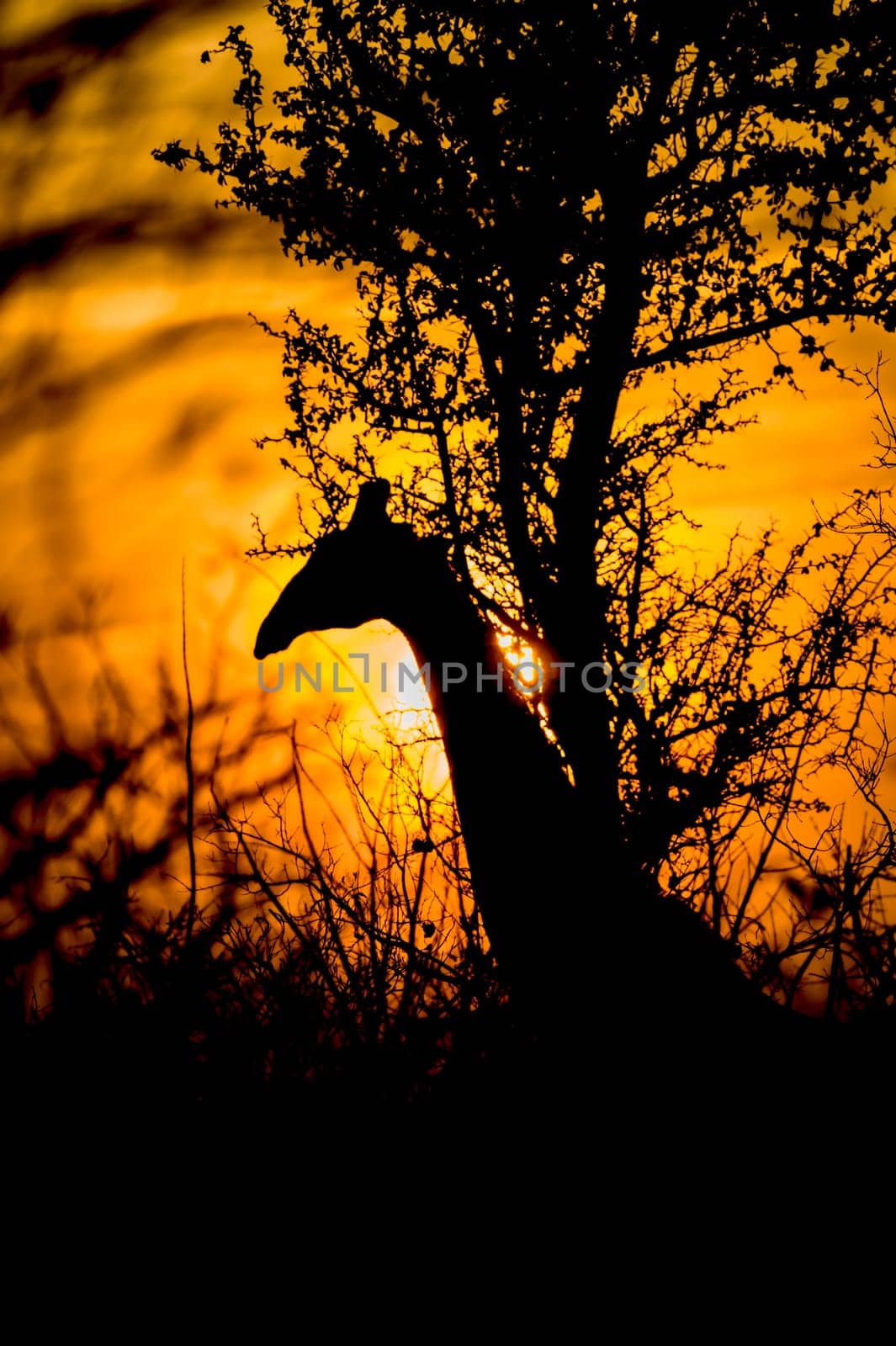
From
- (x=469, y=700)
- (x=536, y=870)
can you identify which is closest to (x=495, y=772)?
(x=469, y=700)

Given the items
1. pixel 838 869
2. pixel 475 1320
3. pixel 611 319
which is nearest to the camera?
pixel 475 1320

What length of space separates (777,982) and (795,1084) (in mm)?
420

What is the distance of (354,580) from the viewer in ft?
22.1

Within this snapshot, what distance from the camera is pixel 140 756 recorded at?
30.2 feet

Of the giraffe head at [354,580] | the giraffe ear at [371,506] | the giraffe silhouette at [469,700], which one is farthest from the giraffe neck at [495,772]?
the giraffe ear at [371,506]

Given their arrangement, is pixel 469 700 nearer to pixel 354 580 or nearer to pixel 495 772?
pixel 495 772

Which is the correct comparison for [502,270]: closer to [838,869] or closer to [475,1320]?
[838,869]

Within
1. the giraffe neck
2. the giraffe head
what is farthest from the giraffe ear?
the giraffe neck

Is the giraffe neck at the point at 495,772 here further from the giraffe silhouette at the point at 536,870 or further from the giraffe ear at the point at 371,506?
the giraffe ear at the point at 371,506

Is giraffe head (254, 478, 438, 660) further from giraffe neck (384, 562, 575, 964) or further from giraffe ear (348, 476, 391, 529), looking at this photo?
giraffe neck (384, 562, 575, 964)

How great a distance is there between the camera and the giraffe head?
6648 millimetres

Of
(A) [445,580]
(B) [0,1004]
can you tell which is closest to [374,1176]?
(B) [0,1004]

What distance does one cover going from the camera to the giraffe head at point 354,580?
6.65 metres

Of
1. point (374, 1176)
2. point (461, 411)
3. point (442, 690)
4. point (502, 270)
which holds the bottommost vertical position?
point (374, 1176)
